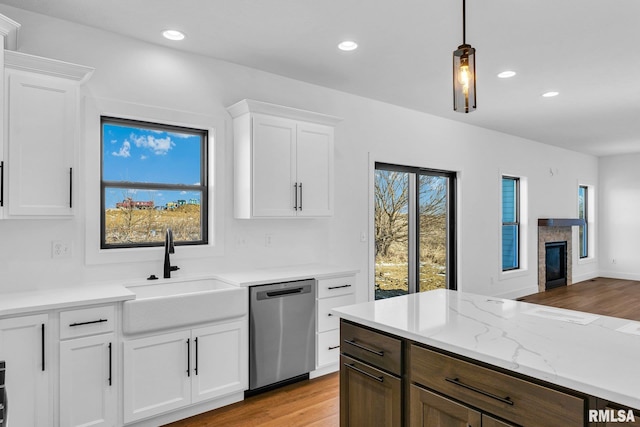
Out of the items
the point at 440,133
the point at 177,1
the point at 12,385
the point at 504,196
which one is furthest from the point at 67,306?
the point at 504,196

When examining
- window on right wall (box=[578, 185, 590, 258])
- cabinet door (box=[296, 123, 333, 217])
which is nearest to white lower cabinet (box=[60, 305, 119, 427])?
cabinet door (box=[296, 123, 333, 217])

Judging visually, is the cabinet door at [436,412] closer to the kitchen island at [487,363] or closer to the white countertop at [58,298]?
the kitchen island at [487,363]

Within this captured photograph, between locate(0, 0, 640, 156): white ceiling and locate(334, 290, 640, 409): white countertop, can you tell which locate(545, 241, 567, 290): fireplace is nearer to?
locate(0, 0, 640, 156): white ceiling

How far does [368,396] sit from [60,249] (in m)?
2.27

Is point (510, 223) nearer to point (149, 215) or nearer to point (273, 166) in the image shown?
point (273, 166)

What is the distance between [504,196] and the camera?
6973mm

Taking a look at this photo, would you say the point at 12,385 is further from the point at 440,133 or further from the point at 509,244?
the point at 509,244

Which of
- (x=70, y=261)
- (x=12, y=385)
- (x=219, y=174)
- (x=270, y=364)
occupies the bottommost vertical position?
(x=270, y=364)

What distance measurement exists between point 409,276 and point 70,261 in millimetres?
3723

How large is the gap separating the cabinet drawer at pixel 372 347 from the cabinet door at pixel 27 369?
1.67m

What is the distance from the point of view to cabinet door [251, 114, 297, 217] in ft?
11.2

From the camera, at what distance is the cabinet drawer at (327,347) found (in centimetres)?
352

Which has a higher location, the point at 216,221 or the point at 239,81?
the point at 239,81

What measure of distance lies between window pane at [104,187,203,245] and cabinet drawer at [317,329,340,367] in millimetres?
1353
